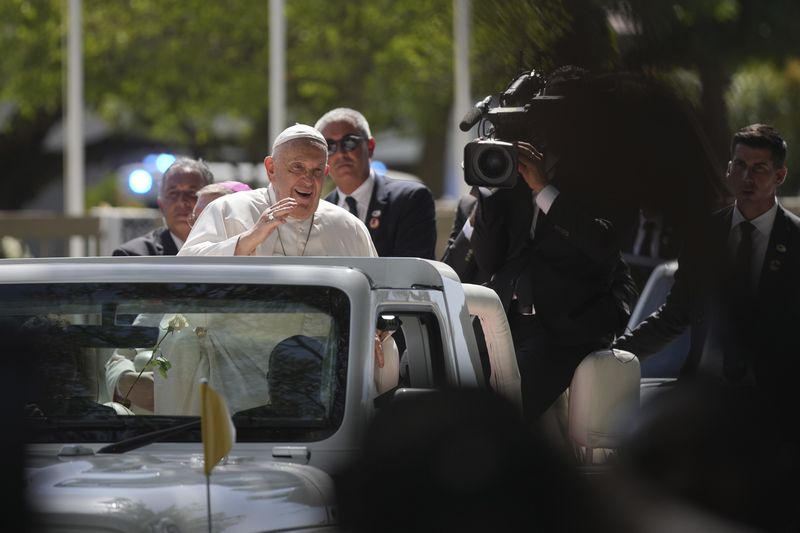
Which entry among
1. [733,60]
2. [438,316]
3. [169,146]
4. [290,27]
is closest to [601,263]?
[438,316]

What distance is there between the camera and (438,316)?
3.77 meters

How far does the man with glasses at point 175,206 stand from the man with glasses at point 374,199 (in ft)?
2.14

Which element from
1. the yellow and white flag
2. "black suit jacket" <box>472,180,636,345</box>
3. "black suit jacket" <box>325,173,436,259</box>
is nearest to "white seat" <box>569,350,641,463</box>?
the yellow and white flag

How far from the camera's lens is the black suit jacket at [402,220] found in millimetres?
6996

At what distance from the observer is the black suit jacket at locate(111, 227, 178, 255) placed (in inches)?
279

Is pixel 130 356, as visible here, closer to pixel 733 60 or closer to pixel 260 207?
pixel 260 207

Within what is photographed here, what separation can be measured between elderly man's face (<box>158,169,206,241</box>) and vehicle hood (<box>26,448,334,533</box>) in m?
4.15

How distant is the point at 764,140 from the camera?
2736mm

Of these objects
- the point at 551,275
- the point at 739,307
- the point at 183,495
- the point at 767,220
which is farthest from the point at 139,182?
the point at 739,307

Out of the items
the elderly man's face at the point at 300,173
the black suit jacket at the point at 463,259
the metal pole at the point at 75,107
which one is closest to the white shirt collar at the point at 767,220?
the elderly man's face at the point at 300,173

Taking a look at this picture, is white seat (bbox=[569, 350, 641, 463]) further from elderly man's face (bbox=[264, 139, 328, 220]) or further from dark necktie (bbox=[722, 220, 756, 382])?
elderly man's face (bbox=[264, 139, 328, 220])

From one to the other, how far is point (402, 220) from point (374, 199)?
0.18 meters

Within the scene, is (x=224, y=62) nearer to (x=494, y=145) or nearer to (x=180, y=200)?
(x=180, y=200)

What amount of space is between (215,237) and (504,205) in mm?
1247
